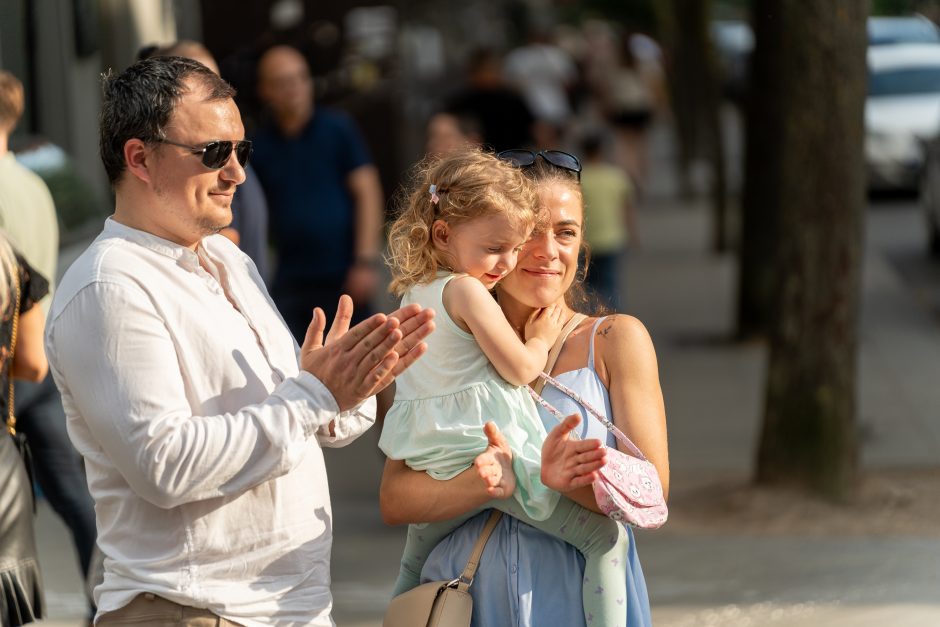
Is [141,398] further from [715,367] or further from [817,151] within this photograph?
[715,367]

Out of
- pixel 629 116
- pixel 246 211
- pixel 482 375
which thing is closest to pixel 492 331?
pixel 482 375

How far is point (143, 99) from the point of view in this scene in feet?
8.79

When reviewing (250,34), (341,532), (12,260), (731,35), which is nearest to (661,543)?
(341,532)

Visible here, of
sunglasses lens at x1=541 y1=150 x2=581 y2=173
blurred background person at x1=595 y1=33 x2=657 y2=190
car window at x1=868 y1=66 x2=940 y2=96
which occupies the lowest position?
blurred background person at x1=595 y1=33 x2=657 y2=190

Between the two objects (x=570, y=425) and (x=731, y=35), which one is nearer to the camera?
(x=570, y=425)

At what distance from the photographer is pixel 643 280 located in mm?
14852

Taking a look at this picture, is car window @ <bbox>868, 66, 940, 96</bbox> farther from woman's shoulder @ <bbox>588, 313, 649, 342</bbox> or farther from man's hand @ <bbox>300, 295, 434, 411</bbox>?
man's hand @ <bbox>300, 295, 434, 411</bbox>

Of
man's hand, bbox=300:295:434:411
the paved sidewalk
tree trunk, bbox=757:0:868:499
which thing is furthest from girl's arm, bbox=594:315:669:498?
tree trunk, bbox=757:0:868:499

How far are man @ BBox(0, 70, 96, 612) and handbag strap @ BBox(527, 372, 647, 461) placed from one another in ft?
7.59

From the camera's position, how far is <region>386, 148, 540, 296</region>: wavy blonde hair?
2.91 m

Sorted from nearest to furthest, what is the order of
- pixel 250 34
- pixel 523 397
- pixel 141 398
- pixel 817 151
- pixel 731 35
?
1. pixel 141 398
2. pixel 523 397
3. pixel 817 151
4. pixel 250 34
5. pixel 731 35

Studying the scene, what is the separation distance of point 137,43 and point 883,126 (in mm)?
12775

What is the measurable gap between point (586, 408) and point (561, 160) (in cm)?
55

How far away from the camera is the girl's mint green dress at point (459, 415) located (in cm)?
288
